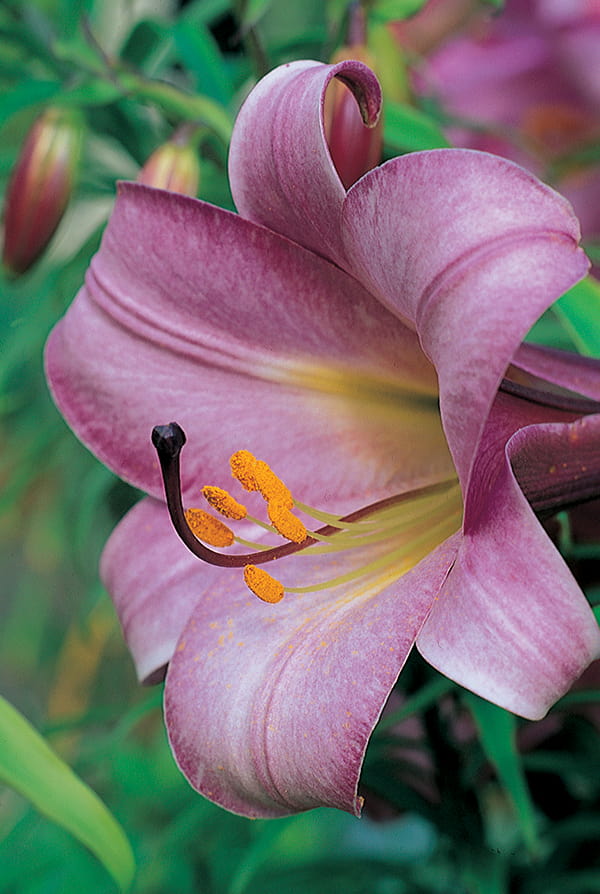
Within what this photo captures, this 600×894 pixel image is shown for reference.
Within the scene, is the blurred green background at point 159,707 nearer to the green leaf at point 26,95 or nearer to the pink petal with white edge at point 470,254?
the green leaf at point 26,95

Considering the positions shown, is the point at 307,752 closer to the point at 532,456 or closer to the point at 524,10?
the point at 532,456

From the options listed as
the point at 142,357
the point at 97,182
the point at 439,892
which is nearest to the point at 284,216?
the point at 142,357

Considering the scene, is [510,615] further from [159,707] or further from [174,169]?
[159,707]

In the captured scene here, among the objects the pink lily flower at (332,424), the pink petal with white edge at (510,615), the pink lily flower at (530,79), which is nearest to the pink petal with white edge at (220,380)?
the pink lily flower at (332,424)

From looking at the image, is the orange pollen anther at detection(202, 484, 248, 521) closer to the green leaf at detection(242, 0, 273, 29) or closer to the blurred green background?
the blurred green background

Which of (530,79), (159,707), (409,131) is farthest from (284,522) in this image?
(530,79)

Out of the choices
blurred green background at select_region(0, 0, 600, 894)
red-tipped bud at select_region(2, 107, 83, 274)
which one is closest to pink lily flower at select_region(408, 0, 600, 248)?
blurred green background at select_region(0, 0, 600, 894)

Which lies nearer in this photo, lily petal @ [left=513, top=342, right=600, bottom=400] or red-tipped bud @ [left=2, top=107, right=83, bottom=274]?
lily petal @ [left=513, top=342, right=600, bottom=400]
